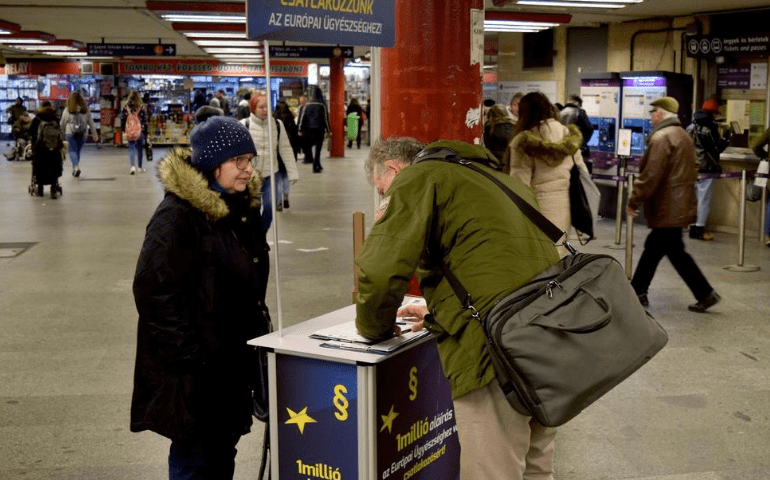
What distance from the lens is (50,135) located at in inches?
603

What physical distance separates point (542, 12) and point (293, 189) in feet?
17.0

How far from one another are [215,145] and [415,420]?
119cm

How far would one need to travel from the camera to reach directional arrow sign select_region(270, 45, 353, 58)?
76.3ft

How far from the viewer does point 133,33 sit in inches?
878

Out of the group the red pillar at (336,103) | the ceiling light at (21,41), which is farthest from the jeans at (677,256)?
the red pillar at (336,103)

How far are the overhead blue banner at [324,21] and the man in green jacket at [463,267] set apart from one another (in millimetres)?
743

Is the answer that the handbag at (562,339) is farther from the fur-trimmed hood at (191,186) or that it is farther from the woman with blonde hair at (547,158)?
the woman with blonde hair at (547,158)

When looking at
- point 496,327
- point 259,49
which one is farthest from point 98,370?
point 259,49

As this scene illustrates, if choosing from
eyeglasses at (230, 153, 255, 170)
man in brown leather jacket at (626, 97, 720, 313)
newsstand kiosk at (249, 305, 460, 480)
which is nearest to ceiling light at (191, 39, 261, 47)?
man in brown leather jacket at (626, 97, 720, 313)

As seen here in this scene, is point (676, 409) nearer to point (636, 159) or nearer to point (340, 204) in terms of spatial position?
point (636, 159)

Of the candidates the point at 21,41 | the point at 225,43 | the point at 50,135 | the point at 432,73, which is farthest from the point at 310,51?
the point at 432,73

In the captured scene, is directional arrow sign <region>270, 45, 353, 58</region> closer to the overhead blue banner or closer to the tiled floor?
the tiled floor

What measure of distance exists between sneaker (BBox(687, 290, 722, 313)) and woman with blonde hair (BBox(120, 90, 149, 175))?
14507 millimetres

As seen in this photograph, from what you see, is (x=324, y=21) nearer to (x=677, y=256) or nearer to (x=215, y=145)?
(x=215, y=145)
